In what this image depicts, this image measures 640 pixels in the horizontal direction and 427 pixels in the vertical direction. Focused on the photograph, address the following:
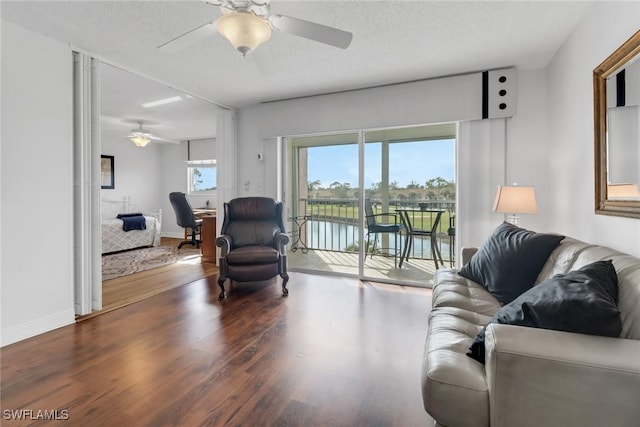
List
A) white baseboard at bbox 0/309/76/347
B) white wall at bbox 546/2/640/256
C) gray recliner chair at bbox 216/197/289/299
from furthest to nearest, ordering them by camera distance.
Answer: gray recliner chair at bbox 216/197/289/299, white baseboard at bbox 0/309/76/347, white wall at bbox 546/2/640/256

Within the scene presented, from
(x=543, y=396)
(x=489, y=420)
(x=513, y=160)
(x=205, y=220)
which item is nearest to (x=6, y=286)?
(x=205, y=220)

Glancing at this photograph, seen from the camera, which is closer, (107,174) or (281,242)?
(281,242)

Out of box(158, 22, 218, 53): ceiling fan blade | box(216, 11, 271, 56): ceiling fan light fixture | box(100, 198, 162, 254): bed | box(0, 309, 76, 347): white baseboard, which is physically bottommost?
box(0, 309, 76, 347): white baseboard

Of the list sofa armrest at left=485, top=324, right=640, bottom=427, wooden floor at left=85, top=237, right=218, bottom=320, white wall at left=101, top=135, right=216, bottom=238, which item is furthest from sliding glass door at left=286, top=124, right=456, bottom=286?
white wall at left=101, top=135, right=216, bottom=238

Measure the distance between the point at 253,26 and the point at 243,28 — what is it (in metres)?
0.06

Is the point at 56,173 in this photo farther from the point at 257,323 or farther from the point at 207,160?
the point at 207,160

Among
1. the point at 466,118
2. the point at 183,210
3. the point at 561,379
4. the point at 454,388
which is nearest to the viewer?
the point at 561,379

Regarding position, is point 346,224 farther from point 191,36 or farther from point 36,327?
point 36,327

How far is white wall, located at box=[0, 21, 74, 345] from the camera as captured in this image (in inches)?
88.1

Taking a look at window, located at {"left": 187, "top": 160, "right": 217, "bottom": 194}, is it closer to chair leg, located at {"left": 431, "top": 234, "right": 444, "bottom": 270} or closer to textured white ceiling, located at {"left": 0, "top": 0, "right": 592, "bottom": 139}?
textured white ceiling, located at {"left": 0, "top": 0, "right": 592, "bottom": 139}

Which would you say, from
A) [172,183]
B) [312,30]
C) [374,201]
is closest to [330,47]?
[312,30]

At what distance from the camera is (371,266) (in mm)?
4074

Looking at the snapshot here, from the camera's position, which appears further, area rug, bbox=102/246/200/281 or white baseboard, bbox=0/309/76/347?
area rug, bbox=102/246/200/281

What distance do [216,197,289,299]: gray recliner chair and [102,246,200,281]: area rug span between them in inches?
63.3
